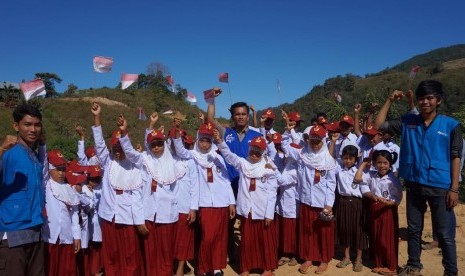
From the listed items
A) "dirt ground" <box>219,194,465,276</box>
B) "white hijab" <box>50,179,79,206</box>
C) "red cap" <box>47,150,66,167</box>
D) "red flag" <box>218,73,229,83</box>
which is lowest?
"dirt ground" <box>219,194,465,276</box>

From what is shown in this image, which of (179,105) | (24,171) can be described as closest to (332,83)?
(179,105)

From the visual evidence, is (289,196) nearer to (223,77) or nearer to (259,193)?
(259,193)

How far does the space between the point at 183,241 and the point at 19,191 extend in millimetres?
2175

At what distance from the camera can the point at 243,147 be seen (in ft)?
18.2

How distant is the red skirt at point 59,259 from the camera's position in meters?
4.12

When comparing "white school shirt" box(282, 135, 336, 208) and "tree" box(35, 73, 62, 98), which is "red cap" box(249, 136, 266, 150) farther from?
"tree" box(35, 73, 62, 98)

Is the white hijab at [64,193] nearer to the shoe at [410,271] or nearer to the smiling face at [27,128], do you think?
the smiling face at [27,128]

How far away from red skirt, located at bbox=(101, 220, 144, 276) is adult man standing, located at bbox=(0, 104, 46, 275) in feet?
3.47

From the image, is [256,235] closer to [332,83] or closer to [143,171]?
[143,171]

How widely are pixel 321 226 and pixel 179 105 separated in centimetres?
4226

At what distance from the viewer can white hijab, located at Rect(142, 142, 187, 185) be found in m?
4.55

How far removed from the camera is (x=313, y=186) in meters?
5.04

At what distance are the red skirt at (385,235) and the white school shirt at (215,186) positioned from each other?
1.92 m

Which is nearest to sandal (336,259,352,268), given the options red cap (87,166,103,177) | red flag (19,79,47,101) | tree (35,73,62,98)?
red cap (87,166,103,177)
